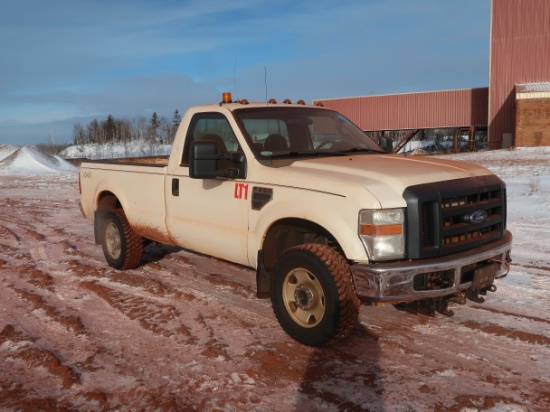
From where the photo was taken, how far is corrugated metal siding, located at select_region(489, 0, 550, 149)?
33.3 meters

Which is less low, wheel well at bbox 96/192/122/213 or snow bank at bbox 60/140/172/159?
snow bank at bbox 60/140/172/159

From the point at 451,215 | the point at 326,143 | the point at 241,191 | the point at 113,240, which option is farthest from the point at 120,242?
the point at 451,215

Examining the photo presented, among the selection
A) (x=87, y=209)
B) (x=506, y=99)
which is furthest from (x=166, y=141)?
(x=87, y=209)

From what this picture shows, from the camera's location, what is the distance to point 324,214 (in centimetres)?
414

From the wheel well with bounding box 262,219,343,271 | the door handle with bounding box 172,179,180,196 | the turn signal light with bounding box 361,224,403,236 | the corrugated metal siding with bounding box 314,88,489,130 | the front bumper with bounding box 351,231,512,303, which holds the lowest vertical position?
the front bumper with bounding box 351,231,512,303

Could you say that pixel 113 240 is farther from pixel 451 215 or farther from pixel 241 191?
pixel 451 215

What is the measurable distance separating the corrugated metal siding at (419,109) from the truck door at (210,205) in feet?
117

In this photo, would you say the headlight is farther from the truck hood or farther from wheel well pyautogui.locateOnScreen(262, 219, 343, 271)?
wheel well pyautogui.locateOnScreen(262, 219, 343, 271)

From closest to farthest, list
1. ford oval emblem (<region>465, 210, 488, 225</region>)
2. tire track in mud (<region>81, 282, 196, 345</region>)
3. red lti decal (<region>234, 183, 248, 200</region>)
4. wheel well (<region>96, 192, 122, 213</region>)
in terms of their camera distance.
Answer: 1. ford oval emblem (<region>465, 210, 488, 225</region>)
2. tire track in mud (<region>81, 282, 196, 345</region>)
3. red lti decal (<region>234, 183, 248, 200</region>)
4. wheel well (<region>96, 192, 122, 213</region>)

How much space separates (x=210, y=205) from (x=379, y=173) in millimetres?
1853

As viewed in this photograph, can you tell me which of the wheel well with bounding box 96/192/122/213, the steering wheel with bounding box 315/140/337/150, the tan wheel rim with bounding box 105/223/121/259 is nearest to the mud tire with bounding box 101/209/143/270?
the tan wheel rim with bounding box 105/223/121/259

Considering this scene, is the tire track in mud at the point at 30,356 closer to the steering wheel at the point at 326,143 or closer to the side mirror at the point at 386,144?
the steering wheel at the point at 326,143

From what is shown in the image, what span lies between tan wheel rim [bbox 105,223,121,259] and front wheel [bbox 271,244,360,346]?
3111mm

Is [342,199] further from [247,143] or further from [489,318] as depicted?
[489,318]
